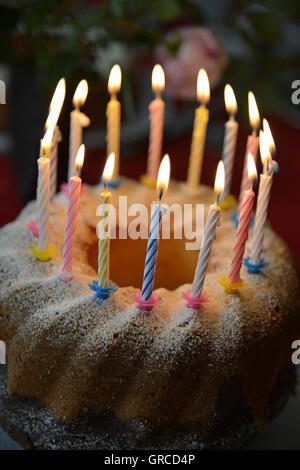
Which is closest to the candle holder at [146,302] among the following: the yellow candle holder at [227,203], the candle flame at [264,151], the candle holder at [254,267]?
the candle holder at [254,267]

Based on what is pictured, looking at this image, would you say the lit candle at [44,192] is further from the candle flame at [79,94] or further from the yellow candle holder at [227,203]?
the yellow candle holder at [227,203]

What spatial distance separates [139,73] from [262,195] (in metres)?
1.57

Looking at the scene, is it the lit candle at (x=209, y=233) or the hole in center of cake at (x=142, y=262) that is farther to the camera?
the hole in center of cake at (x=142, y=262)

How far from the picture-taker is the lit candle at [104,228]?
3.91ft

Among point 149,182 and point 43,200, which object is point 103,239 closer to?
point 43,200

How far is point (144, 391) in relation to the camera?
4.03 ft

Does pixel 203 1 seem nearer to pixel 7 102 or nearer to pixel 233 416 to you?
pixel 7 102

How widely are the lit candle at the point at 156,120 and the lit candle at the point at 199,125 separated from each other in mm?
99

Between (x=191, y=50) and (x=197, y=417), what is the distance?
118 centimetres

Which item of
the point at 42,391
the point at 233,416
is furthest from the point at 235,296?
the point at 42,391

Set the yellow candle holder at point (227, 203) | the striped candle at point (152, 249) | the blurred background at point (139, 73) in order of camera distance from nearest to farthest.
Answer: the striped candle at point (152, 249) < the yellow candle holder at point (227, 203) < the blurred background at point (139, 73)

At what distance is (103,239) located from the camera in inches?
48.3

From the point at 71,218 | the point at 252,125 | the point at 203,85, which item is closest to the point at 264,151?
the point at 252,125

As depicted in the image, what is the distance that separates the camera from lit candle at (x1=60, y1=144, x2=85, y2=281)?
1.23 metres
